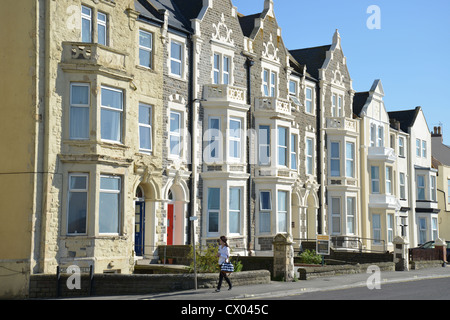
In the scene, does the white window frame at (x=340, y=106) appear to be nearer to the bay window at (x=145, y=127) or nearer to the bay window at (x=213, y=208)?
the bay window at (x=213, y=208)

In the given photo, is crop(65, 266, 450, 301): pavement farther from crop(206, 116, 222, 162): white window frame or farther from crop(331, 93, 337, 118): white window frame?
crop(331, 93, 337, 118): white window frame

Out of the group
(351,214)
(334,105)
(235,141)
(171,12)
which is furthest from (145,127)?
(351,214)

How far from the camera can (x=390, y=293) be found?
20.0 m

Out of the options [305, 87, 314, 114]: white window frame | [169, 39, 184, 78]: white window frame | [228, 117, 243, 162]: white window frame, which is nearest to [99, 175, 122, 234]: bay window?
[169, 39, 184, 78]: white window frame

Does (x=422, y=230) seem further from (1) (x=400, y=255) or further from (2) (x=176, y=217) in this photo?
(2) (x=176, y=217)

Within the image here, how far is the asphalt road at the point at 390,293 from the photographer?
18594 millimetres

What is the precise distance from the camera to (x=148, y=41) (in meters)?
28.2

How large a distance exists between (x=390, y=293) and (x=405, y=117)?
113ft

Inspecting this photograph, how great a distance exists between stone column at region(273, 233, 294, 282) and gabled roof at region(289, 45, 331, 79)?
18954 mm

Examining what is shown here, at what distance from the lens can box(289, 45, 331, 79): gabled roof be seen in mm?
41562

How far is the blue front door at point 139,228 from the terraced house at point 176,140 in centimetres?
5

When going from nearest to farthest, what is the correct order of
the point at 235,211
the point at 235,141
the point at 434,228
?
the point at 235,211 → the point at 235,141 → the point at 434,228

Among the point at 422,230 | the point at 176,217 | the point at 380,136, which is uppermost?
the point at 380,136

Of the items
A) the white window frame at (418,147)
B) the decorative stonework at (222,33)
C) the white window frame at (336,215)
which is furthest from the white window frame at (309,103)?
the white window frame at (418,147)
